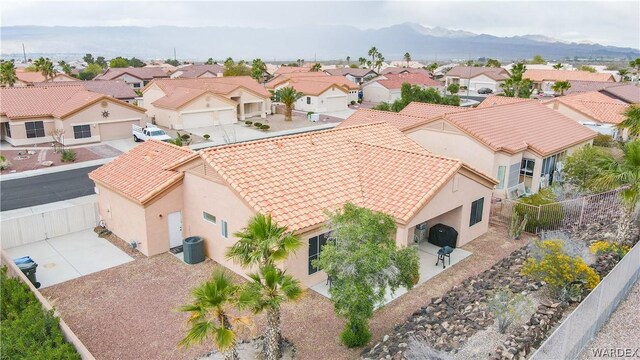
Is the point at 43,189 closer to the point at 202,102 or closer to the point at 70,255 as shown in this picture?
the point at 70,255

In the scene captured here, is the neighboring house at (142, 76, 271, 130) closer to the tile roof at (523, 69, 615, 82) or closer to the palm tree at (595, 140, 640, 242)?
the palm tree at (595, 140, 640, 242)

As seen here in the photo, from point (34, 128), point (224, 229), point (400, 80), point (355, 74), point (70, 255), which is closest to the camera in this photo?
point (224, 229)

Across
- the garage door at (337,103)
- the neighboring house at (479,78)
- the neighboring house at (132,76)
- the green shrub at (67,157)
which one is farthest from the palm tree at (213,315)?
the neighboring house at (479,78)

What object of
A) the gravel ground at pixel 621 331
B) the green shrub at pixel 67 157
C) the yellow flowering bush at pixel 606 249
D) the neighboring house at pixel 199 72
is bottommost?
the green shrub at pixel 67 157

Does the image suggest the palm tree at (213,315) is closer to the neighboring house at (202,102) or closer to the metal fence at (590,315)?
the metal fence at (590,315)

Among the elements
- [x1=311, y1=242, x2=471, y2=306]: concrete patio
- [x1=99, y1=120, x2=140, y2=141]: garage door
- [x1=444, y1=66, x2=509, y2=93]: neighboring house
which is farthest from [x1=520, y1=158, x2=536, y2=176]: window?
[x1=444, y1=66, x2=509, y2=93]: neighboring house

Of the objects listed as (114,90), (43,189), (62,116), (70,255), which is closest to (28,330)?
(70,255)
